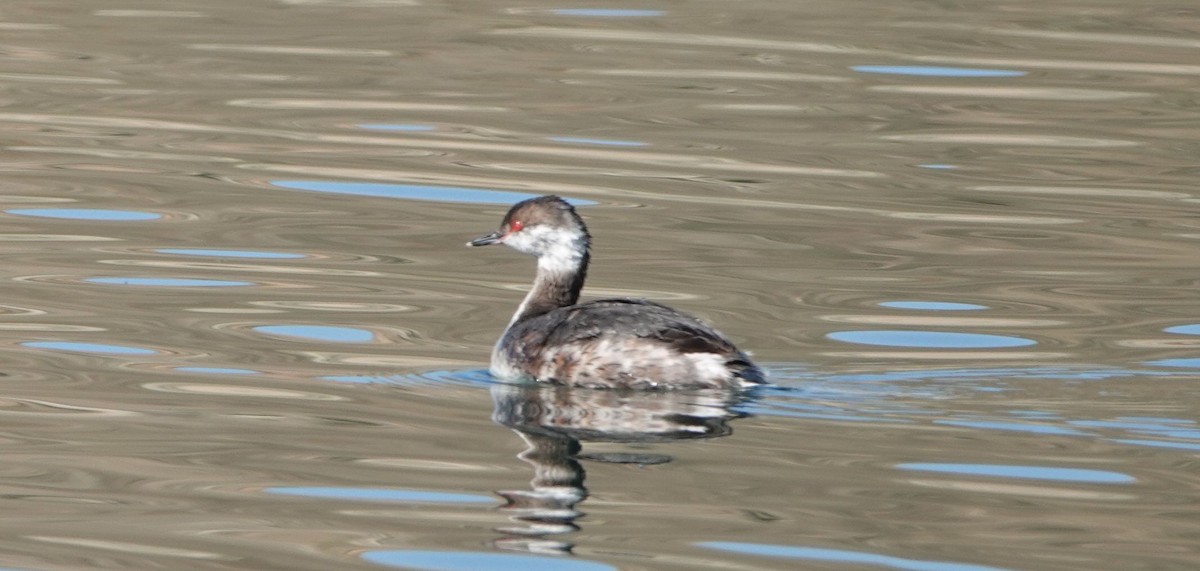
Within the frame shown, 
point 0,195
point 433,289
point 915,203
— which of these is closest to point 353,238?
point 433,289

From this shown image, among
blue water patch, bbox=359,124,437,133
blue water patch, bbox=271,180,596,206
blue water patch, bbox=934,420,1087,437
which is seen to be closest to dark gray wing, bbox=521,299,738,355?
blue water patch, bbox=934,420,1087,437

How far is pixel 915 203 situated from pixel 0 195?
19.0 feet

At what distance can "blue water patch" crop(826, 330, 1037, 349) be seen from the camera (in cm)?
1035

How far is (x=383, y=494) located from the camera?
7227mm

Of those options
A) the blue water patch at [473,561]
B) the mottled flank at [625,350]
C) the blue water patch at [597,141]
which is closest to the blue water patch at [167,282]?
the mottled flank at [625,350]

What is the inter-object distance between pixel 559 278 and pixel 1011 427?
2.72m

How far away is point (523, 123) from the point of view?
17.1 m

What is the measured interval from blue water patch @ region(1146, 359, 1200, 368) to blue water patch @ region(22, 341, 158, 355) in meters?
4.32

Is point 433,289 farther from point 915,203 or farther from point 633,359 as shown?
point 915,203

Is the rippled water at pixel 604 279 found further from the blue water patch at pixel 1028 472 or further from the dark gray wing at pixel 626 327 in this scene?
the dark gray wing at pixel 626 327

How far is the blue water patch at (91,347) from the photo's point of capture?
9.69 m

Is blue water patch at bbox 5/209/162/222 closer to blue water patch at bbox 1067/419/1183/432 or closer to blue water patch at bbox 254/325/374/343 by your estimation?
blue water patch at bbox 254/325/374/343

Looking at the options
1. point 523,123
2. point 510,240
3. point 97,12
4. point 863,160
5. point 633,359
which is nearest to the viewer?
point 633,359

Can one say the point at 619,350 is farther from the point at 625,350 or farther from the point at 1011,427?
the point at 1011,427
